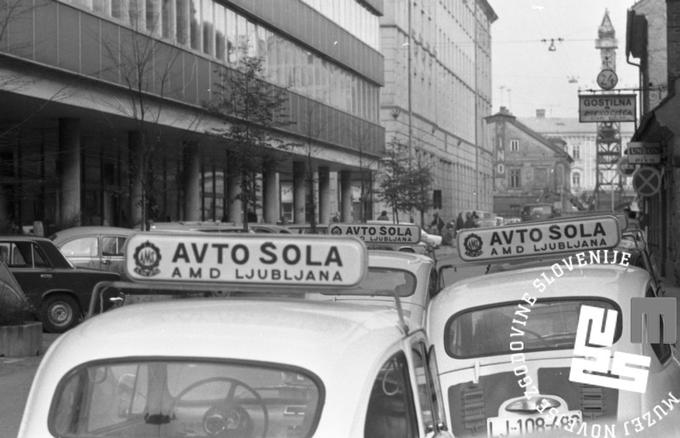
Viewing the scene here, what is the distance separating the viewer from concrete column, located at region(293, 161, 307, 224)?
48.8m

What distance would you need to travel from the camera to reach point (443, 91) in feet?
293

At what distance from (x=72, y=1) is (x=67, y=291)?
10.3 metres

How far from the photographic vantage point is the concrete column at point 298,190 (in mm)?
48750

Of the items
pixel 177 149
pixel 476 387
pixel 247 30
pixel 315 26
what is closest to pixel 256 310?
pixel 476 387

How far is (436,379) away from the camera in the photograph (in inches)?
204

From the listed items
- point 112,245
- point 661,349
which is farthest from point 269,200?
point 661,349

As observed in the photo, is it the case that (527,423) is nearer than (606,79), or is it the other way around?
(527,423)

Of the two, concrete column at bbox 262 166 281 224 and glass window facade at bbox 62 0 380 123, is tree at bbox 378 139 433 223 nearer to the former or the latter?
glass window facade at bbox 62 0 380 123

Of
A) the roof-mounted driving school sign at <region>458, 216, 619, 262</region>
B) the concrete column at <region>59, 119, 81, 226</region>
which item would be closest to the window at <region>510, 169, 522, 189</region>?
the concrete column at <region>59, 119, 81, 226</region>

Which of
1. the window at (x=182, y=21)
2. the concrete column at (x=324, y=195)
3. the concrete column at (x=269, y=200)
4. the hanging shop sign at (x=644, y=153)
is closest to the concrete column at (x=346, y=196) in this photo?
the concrete column at (x=324, y=195)

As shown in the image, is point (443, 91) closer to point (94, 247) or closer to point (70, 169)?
point (70, 169)

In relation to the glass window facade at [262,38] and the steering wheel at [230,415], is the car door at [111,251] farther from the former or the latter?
the steering wheel at [230,415]

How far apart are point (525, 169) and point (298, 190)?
94006 mm

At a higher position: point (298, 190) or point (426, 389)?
point (298, 190)
